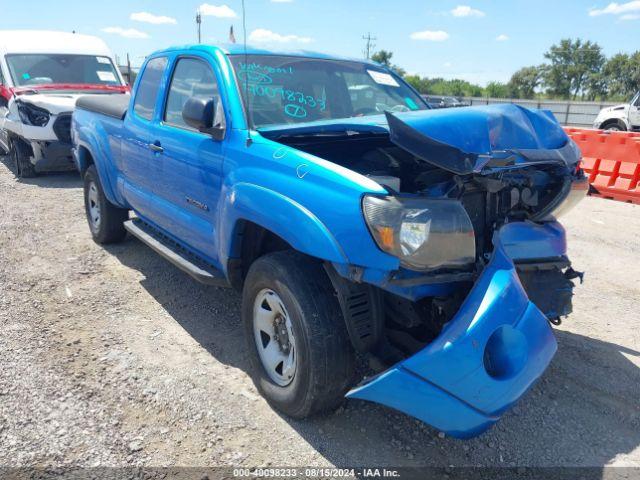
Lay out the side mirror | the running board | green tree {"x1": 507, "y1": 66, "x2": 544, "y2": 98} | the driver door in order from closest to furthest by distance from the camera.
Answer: the side mirror, the driver door, the running board, green tree {"x1": 507, "y1": 66, "x2": 544, "y2": 98}

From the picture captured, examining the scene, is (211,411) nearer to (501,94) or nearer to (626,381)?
(626,381)

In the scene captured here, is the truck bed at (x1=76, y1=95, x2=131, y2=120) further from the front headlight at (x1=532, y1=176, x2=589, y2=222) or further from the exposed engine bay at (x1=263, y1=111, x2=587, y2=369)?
the front headlight at (x1=532, y1=176, x2=589, y2=222)

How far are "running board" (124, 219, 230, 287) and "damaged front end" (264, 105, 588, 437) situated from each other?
1213mm

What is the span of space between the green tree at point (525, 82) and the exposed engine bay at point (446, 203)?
231ft

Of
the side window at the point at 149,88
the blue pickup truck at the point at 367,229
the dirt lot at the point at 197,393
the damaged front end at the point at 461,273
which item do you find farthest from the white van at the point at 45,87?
the damaged front end at the point at 461,273

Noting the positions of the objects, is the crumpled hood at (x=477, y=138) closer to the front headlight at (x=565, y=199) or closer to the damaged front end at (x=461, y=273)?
the damaged front end at (x=461, y=273)

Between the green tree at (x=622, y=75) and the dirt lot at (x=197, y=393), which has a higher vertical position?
the green tree at (x=622, y=75)

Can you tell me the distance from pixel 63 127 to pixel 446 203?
8407mm

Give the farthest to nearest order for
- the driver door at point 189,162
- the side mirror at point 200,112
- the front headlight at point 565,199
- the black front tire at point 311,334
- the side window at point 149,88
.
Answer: the side window at point 149,88 < the driver door at point 189,162 < the side mirror at point 200,112 < the front headlight at point 565,199 < the black front tire at point 311,334

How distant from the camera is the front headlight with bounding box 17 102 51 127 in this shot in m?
8.91

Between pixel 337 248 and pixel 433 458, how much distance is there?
48.1 inches

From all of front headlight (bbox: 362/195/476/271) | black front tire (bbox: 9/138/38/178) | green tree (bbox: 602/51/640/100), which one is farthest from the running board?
green tree (bbox: 602/51/640/100)

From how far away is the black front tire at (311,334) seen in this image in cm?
263

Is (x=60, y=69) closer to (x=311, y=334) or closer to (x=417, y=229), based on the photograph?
(x=311, y=334)
